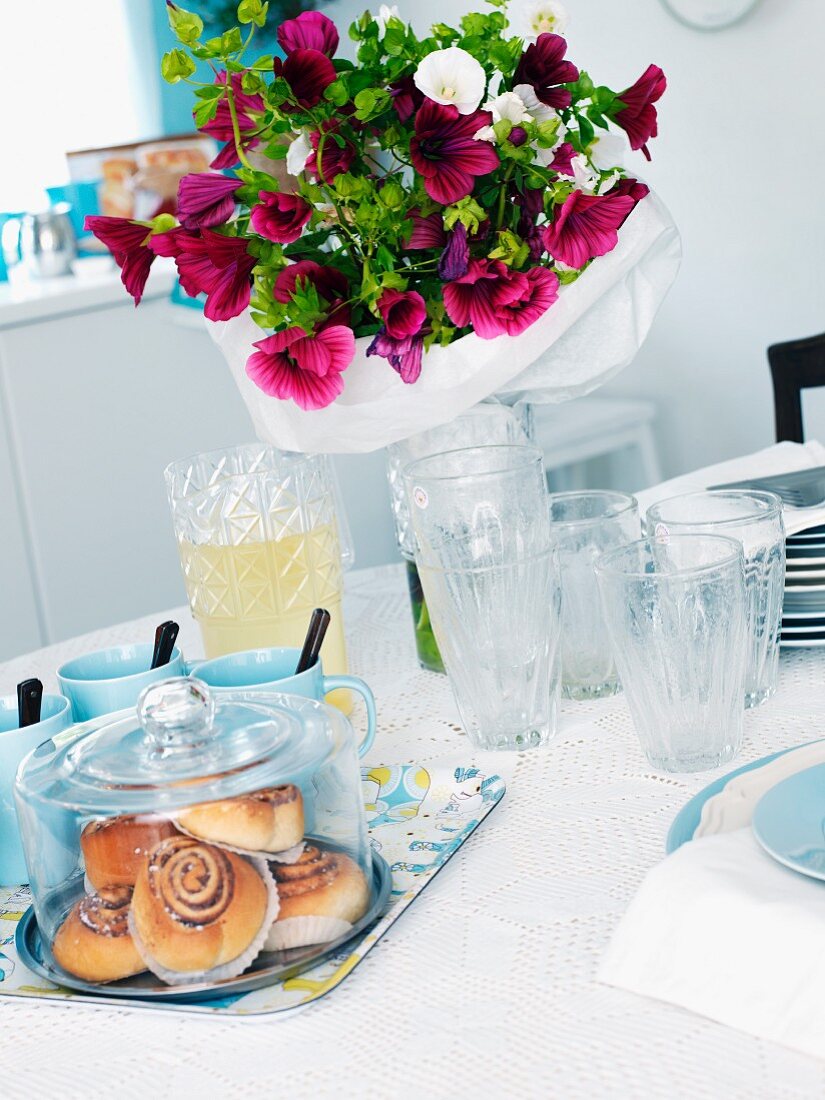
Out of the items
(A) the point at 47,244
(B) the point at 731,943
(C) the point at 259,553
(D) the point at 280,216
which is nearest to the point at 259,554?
(C) the point at 259,553

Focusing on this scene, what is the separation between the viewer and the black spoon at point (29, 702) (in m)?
0.73

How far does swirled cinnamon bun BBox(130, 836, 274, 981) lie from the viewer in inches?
22.2

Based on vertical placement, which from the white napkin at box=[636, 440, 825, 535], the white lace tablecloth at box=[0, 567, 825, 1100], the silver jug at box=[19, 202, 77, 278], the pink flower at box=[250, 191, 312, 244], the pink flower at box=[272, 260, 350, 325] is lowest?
the white lace tablecloth at box=[0, 567, 825, 1100]

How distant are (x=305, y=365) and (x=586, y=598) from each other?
24 centimetres

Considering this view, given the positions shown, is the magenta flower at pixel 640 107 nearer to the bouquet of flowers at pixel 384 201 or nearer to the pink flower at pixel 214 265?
the bouquet of flowers at pixel 384 201

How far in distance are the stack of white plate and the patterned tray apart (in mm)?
263

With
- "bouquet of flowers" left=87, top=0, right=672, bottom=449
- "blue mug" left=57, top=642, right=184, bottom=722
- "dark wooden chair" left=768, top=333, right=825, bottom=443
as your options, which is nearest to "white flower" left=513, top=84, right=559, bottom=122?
"bouquet of flowers" left=87, top=0, right=672, bottom=449

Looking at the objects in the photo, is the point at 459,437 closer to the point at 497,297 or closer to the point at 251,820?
the point at 497,297

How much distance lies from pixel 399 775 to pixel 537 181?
39cm

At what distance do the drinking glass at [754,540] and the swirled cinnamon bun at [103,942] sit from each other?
0.40 m

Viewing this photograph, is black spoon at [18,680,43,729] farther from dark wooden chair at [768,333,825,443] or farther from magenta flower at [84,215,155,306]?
dark wooden chair at [768,333,825,443]

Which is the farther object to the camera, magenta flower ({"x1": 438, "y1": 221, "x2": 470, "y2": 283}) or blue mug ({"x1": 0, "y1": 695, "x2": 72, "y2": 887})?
magenta flower ({"x1": 438, "y1": 221, "x2": 470, "y2": 283})

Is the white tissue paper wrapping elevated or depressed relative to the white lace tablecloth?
elevated

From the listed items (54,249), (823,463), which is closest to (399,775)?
(823,463)
